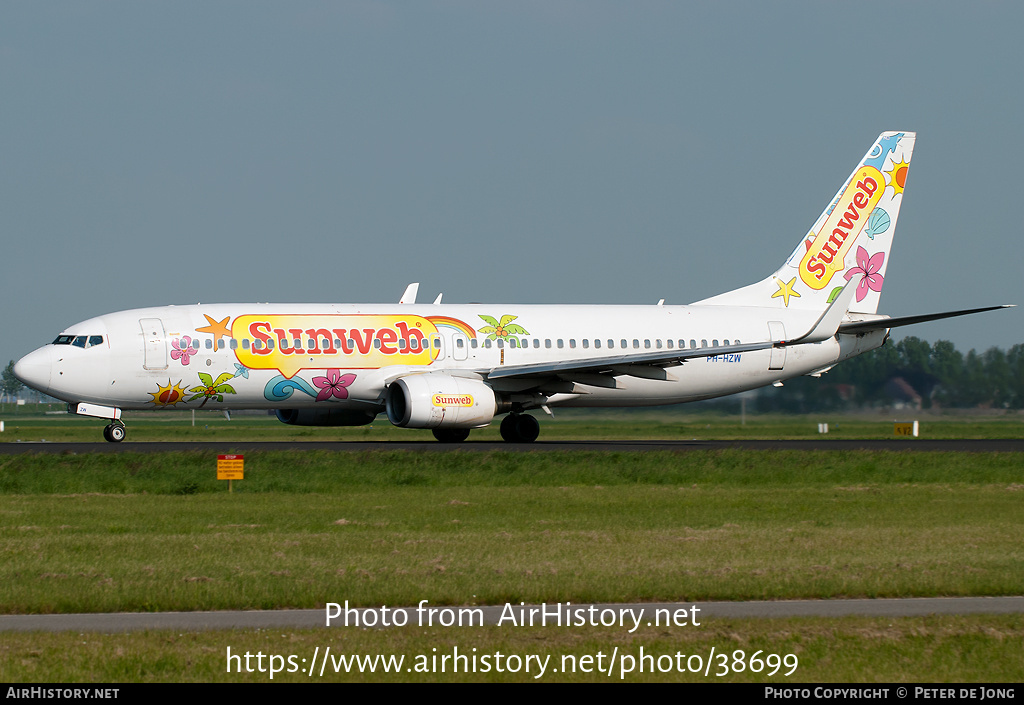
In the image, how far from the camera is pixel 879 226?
135 feet

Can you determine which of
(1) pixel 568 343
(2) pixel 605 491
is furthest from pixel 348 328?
(2) pixel 605 491

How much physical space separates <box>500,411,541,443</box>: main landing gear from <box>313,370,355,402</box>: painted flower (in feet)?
16.1

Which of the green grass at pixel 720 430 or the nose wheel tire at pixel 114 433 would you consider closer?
the nose wheel tire at pixel 114 433

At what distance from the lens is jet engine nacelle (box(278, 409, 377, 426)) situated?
3500cm

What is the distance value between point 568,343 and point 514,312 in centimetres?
178

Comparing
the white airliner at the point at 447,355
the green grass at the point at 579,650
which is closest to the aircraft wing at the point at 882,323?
the white airliner at the point at 447,355

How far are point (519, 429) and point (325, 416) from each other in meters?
5.43

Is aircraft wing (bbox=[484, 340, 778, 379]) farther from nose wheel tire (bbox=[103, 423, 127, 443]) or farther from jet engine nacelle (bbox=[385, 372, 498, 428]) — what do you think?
nose wheel tire (bbox=[103, 423, 127, 443])

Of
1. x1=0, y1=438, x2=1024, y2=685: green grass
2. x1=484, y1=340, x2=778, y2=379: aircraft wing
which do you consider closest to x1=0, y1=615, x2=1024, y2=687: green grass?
x1=0, y1=438, x2=1024, y2=685: green grass

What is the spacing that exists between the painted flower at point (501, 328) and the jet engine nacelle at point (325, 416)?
3.95 metres

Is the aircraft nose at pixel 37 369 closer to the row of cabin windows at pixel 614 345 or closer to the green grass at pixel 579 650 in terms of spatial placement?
the row of cabin windows at pixel 614 345

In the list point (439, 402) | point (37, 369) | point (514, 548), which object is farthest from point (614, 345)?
point (514, 548)

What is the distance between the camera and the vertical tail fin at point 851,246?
40156mm
